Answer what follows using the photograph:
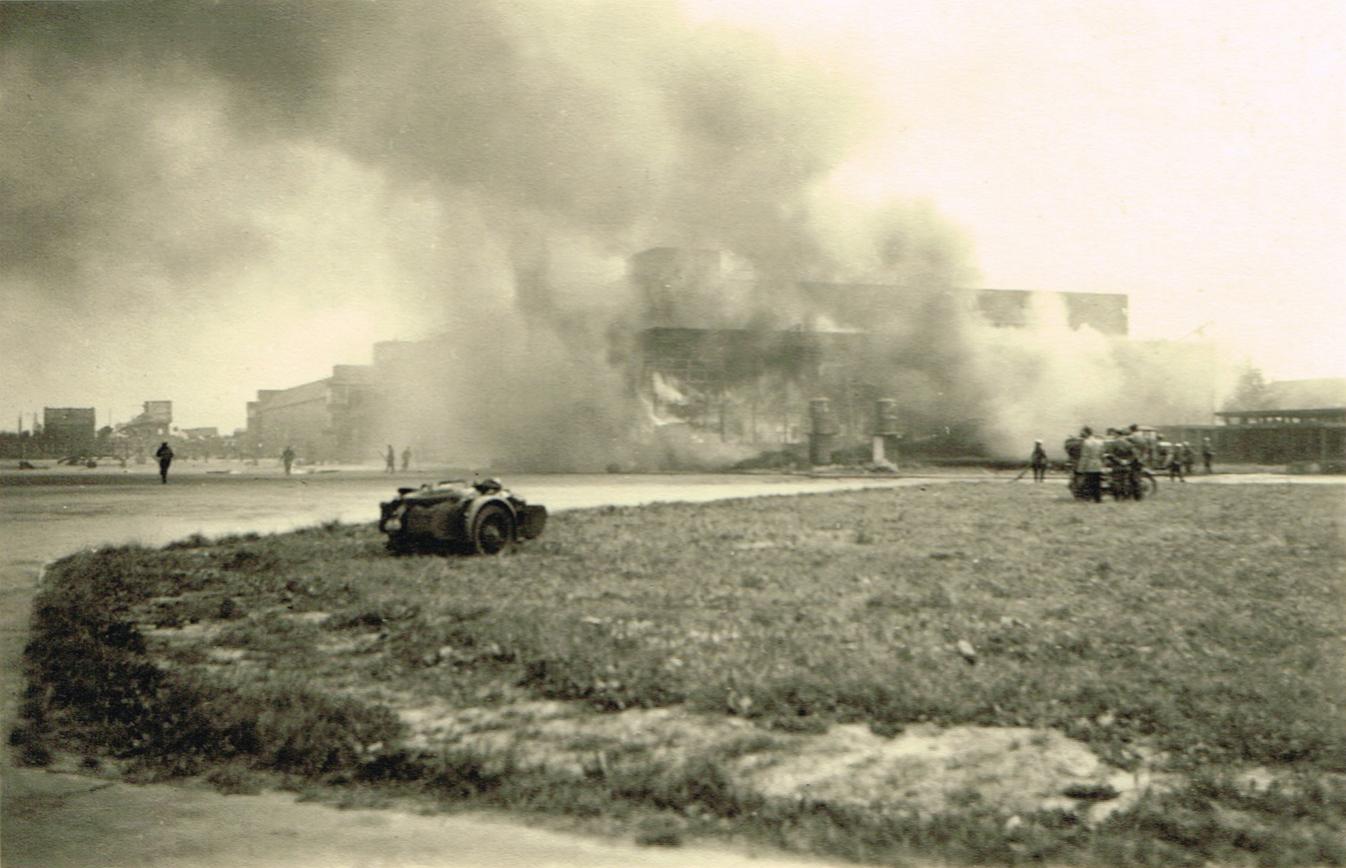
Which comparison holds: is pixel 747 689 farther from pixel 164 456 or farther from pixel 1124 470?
pixel 164 456

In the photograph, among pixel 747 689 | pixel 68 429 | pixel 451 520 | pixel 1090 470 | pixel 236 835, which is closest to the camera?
pixel 236 835

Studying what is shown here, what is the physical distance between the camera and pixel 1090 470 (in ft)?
71.7

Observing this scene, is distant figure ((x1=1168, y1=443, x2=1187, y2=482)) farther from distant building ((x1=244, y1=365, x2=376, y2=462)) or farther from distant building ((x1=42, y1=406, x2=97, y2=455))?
distant building ((x1=42, y1=406, x2=97, y2=455))

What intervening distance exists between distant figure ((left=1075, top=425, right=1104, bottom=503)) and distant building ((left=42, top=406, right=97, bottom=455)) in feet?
62.1

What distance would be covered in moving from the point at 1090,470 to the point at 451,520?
50.6 ft

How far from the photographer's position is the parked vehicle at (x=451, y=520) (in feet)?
39.0

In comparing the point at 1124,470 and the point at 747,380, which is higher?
the point at 747,380

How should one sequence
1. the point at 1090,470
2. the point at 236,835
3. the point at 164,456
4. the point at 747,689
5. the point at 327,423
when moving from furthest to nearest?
the point at 327,423
the point at 164,456
the point at 1090,470
the point at 747,689
the point at 236,835

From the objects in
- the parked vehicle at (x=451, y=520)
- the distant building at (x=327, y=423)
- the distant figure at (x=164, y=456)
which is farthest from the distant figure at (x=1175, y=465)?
the distant figure at (x=164, y=456)

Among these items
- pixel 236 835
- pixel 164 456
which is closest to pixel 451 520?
pixel 236 835

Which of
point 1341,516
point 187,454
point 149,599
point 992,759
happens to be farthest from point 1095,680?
point 187,454

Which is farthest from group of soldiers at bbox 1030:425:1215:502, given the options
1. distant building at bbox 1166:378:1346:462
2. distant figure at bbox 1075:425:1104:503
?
distant building at bbox 1166:378:1346:462

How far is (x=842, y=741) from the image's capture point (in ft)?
16.7

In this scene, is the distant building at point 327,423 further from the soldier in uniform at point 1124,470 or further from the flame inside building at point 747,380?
the soldier in uniform at point 1124,470
